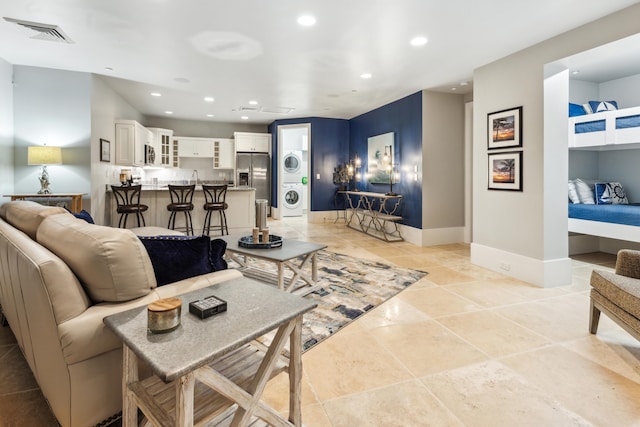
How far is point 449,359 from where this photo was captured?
211 cm

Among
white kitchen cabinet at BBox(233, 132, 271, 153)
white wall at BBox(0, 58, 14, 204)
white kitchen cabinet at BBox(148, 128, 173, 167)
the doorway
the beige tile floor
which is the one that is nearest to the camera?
the beige tile floor

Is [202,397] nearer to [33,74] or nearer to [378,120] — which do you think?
[33,74]

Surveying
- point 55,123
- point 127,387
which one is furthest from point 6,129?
point 127,387

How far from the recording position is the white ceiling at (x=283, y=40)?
2898 millimetres

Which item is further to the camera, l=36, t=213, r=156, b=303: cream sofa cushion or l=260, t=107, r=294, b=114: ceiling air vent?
l=260, t=107, r=294, b=114: ceiling air vent

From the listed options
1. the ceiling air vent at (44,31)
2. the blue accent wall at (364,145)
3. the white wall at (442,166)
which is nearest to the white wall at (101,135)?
the ceiling air vent at (44,31)

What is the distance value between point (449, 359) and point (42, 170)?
5.72m

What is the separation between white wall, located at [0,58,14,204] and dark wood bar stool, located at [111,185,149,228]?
4.03ft

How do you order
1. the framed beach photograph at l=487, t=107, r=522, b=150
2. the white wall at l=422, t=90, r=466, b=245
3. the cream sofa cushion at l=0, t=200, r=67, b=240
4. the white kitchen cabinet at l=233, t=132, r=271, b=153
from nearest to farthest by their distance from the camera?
1. the cream sofa cushion at l=0, t=200, r=67, b=240
2. the framed beach photograph at l=487, t=107, r=522, b=150
3. the white wall at l=422, t=90, r=466, b=245
4. the white kitchen cabinet at l=233, t=132, r=271, b=153

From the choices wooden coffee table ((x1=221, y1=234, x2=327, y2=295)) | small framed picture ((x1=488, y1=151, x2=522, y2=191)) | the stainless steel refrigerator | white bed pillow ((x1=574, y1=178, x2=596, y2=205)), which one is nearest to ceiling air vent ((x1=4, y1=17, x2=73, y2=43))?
wooden coffee table ((x1=221, y1=234, x2=327, y2=295))

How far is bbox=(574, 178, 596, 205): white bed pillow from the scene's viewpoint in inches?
179

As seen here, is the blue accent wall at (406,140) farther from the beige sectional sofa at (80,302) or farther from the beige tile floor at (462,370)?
the beige sectional sofa at (80,302)

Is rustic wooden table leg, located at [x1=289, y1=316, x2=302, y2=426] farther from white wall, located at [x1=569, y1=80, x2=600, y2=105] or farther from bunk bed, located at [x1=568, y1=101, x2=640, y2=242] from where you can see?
white wall, located at [x1=569, y1=80, x2=600, y2=105]

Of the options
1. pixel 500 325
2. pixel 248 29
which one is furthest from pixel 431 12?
pixel 500 325
